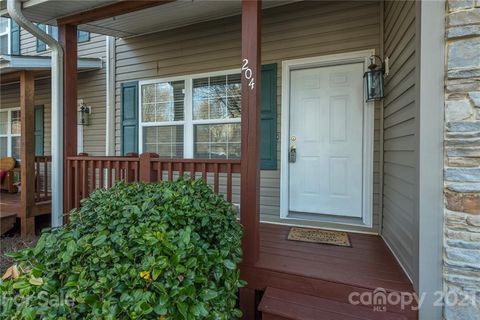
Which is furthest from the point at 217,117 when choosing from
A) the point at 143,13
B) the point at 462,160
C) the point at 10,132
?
the point at 10,132

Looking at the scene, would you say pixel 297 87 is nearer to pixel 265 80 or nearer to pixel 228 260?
pixel 265 80

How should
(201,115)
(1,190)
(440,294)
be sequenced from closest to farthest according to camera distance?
(440,294), (201,115), (1,190)

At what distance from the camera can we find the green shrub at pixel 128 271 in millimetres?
1182

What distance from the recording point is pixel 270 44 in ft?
11.7

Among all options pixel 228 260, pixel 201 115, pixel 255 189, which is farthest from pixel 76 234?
pixel 201 115

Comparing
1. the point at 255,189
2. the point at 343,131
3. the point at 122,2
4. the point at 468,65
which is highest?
the point at 122,2

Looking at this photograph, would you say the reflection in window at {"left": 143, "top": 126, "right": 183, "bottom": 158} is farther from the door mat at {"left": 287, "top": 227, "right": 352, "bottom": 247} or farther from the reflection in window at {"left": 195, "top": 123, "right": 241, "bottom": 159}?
the door mat at {"left": 287, "top": 227, "right": 352, "bottom": 247}

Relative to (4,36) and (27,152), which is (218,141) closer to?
(27,152)

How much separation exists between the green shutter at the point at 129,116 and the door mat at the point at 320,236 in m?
2.81

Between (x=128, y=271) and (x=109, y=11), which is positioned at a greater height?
(x=109, y=11)

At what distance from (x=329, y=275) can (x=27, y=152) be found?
4.59 meters

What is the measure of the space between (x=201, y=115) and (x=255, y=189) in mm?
2075

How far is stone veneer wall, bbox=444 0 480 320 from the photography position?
5.25ft

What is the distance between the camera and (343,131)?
10.6 feet
